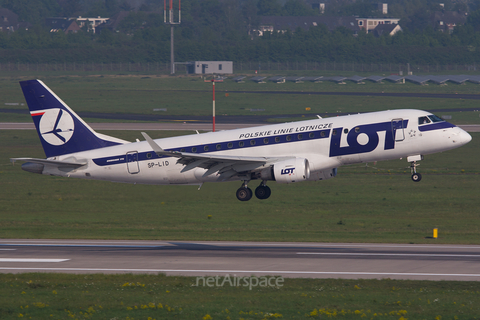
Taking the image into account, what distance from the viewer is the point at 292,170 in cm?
4909

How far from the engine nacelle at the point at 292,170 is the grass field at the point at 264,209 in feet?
18.9

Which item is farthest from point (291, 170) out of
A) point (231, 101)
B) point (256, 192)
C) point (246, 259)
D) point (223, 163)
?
point (231, 101)

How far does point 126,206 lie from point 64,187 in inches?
477

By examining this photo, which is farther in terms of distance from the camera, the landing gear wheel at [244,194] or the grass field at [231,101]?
the grass field at [231,101]

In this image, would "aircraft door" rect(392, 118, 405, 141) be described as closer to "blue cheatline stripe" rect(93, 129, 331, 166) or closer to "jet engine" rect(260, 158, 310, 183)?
"blue cheatline stripe" rect(93, 129, 331, 166)

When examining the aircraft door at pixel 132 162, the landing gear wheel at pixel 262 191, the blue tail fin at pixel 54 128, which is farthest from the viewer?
the blue tail fin at pixel 54 128

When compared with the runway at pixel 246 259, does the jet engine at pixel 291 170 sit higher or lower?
higher

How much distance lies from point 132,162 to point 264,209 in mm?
25389


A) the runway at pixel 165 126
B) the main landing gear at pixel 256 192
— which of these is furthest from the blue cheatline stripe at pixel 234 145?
the runway at pixel 165 126

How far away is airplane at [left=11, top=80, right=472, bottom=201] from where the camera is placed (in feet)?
162

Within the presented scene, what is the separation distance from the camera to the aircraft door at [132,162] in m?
54.1

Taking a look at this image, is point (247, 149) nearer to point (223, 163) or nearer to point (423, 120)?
point (223, 163)

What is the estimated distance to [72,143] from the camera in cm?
5622

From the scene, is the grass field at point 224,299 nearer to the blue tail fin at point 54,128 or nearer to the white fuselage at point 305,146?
the white fuselage at point 305,146
